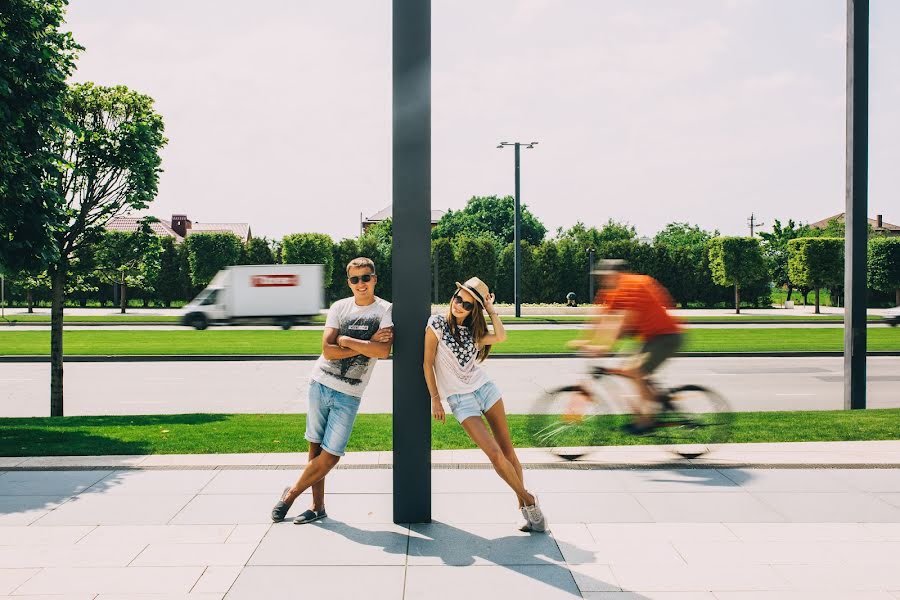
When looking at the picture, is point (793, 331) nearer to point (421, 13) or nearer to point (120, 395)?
point (120, 395)

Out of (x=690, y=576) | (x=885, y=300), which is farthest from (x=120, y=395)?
(x=885, y=300)

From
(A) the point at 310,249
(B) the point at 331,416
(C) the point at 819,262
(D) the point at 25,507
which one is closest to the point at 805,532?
(B) the point at 331,416

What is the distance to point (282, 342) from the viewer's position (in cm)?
2120

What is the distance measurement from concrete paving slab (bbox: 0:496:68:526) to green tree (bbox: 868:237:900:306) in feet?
171

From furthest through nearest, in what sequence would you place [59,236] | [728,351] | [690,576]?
[728,351], [59,236], [690,576]

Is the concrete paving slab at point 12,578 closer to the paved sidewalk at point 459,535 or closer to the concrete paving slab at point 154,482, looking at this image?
the paved sidewalk at point 459,535

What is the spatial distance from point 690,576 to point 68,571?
327 cm

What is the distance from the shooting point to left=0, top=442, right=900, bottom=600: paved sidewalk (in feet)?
12.0

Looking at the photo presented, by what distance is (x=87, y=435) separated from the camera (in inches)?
294

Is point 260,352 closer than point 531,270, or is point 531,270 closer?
point 260,352

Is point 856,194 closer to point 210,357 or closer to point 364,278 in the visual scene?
point 364,278

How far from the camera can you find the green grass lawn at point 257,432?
270 inches

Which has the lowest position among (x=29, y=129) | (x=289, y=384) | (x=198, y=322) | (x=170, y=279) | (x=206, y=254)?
(x=289, y=384)

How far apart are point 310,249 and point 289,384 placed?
36.7 meters
